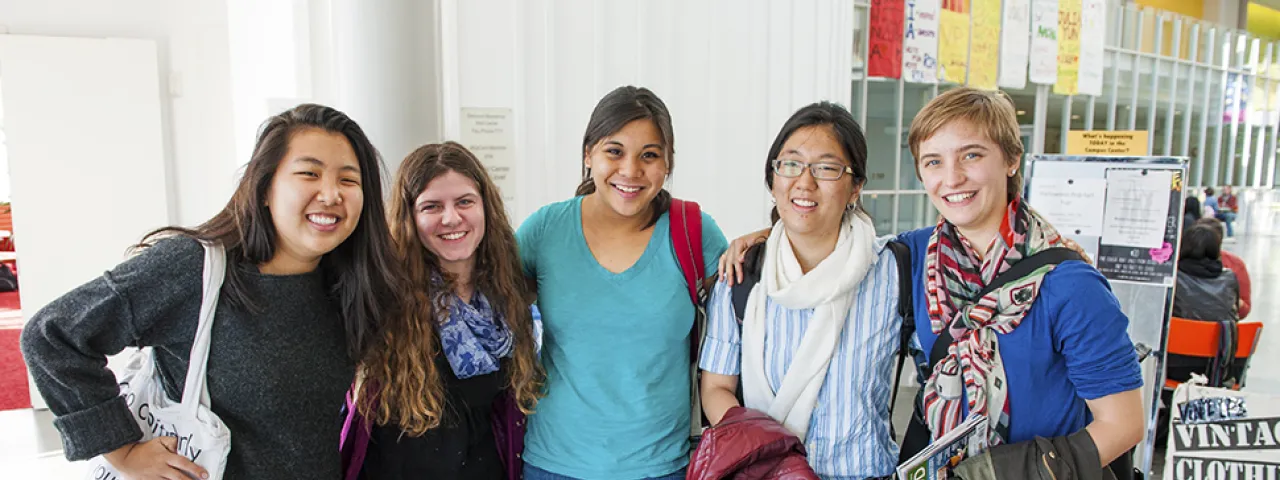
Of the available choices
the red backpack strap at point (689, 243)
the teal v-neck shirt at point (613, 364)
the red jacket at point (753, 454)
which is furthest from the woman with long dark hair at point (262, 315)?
the red jacket at point (753, 454)

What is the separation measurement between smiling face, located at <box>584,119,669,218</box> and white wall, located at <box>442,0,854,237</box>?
1.28m

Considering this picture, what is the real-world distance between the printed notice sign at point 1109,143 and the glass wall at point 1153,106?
1482 mm

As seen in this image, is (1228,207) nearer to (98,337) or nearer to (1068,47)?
(1068,47)

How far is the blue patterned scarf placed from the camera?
1.71 metres

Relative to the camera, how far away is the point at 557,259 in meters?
1.82

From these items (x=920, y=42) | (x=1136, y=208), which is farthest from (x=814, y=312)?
(x=920, y=42)

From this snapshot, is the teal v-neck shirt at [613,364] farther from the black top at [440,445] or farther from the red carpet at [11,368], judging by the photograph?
the red carpet at [11,368]

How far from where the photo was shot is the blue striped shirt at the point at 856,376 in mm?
1565

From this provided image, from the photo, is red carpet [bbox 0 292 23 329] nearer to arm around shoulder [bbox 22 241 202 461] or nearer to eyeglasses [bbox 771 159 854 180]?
arm around shoulder [bbox 22 241 202 461]

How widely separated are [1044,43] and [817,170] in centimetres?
785

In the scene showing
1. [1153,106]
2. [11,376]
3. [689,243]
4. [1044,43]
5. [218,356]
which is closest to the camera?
[218,356]

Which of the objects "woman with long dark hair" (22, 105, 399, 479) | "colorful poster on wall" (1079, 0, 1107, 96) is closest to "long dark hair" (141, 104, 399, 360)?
"woman with long dark hair" (22, 105, 399, 479)

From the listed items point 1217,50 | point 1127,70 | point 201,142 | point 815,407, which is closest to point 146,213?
point 201,142

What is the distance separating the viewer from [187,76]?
5.44 metres
